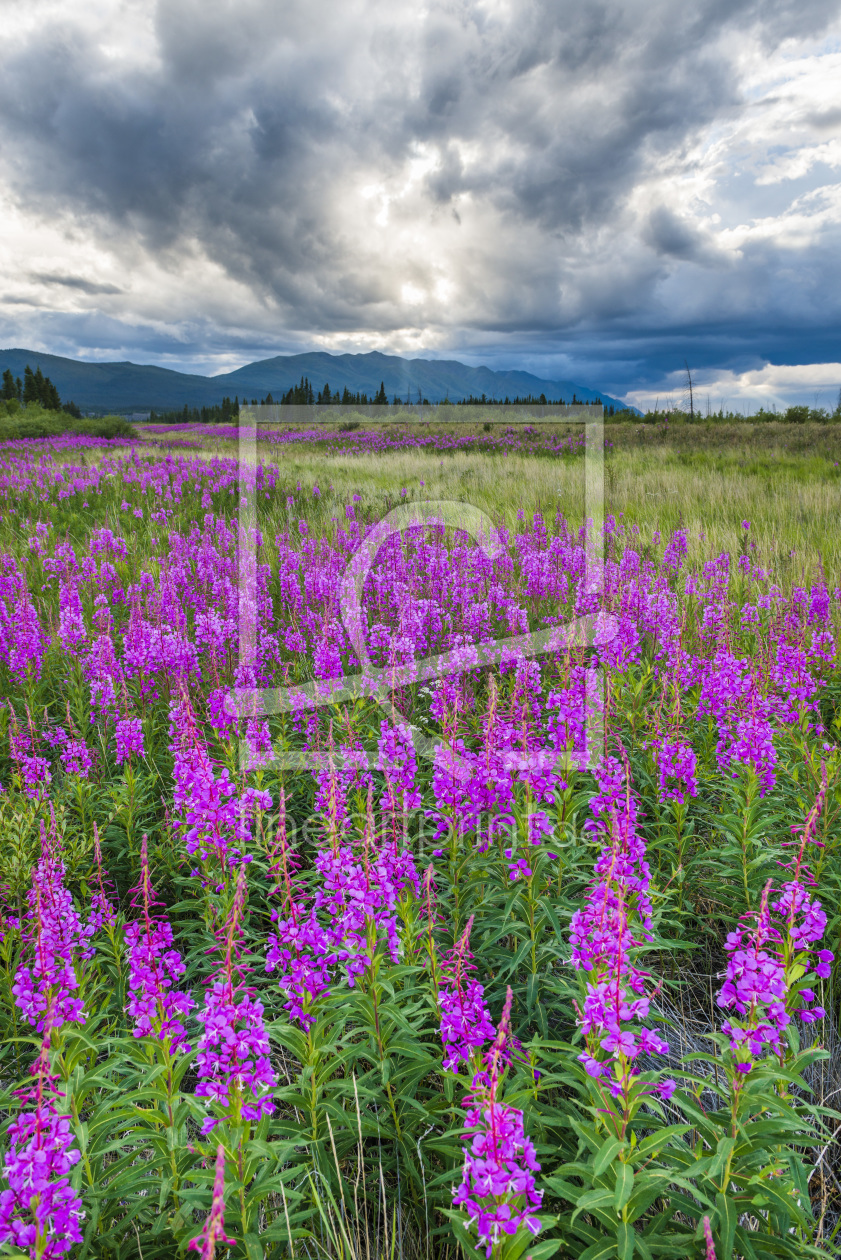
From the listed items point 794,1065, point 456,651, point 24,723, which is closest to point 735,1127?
point 794,1065

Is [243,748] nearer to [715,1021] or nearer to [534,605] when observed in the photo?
[715,1021]

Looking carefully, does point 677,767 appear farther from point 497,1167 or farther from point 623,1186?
point 497,1167

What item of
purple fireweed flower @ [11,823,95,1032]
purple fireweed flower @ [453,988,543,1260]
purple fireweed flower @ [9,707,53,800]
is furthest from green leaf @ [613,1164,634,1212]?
purple fireweed flower @ [9,707,53,800]

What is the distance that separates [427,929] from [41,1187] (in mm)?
1375

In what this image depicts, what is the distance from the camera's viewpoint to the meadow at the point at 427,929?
1.66 m

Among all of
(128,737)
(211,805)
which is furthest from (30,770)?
(211,805)

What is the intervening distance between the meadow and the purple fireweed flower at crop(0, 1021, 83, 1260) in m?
0.01

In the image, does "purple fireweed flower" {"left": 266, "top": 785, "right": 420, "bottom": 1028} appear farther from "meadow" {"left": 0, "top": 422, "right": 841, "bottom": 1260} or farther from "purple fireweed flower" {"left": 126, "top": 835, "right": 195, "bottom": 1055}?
"purple fireweed flower" {"left": 126, "top": 835, "right": 195, "bottom": 1055}

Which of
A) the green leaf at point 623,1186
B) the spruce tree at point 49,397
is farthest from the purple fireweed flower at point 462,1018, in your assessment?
the spruce tree at point 49,397

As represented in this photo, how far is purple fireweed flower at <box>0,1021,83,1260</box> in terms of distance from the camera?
4.35ft

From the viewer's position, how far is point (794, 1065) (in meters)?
1.86

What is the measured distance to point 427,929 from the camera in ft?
7.87

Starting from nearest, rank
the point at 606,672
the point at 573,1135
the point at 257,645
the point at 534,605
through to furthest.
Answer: the point at 573,1135, the point at 606,672, the point at 257,645, the point at 534,605

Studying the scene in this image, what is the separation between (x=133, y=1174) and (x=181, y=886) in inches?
85.0
